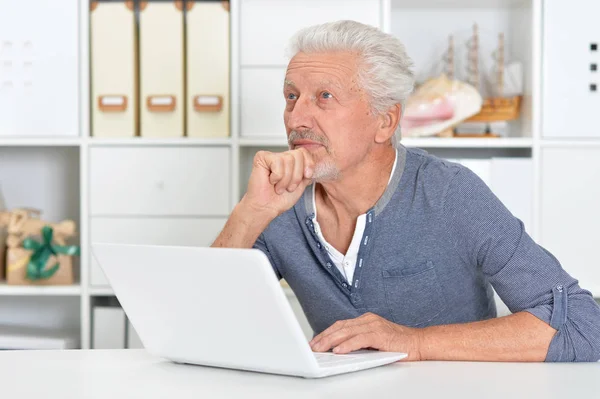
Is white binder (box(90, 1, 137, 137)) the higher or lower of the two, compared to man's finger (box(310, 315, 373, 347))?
higher

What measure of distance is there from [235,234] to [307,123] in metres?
0.22

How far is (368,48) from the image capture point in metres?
1.43

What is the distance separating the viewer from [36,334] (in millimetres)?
2521

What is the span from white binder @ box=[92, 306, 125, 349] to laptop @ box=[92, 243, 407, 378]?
1365 millimetres

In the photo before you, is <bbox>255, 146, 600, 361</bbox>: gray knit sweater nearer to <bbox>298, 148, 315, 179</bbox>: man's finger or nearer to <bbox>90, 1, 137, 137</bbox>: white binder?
<bbox>298, 148, 315, 179</bbox>: man's finger

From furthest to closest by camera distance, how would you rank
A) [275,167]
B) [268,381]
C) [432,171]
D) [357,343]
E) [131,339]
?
1. [131,339]
2. [432,171]
3. [275,167]
4. [357,343]
5. [268,381]

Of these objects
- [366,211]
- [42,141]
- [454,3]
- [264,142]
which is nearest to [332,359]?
[366,211]

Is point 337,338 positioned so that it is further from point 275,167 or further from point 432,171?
point 432,171

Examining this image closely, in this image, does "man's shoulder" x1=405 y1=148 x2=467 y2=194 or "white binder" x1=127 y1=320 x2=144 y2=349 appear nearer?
"man's shoulder" x1=405 y1=148 x2=467 y2=194

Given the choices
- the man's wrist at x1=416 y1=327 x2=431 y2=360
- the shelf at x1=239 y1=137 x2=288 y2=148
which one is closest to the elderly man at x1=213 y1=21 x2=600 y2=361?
the man's wrist at x1=416 y1=327 x2=431 y2=360

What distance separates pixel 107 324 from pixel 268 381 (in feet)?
5.05

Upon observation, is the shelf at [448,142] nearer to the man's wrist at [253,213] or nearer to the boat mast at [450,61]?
the boat mast at [450,61]

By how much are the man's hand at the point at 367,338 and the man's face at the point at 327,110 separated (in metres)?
0.35

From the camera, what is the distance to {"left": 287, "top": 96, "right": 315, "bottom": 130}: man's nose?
4.59ft
